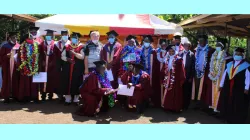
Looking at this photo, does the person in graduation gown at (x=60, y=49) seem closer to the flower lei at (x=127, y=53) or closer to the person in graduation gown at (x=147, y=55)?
the flower lei at (x=127, y=53)

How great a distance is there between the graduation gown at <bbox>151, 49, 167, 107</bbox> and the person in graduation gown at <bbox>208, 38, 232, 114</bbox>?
1.36 meters

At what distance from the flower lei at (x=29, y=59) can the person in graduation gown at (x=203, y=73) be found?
14.2 feet

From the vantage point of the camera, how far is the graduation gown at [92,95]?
6.57 metres

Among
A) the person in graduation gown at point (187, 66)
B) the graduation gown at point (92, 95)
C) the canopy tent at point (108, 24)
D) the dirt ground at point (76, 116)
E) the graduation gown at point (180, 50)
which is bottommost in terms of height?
the dirt ground at point (76, 116)

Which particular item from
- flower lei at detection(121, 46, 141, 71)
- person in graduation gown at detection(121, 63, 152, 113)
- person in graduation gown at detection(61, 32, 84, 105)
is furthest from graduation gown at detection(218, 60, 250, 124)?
person in graduation gown at detection(61, 32, 84, 105)

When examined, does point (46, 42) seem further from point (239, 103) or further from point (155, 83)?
point (239, 103)

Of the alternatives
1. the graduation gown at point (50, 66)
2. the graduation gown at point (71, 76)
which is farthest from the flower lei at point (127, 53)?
the graduation gown at point (50, 66)

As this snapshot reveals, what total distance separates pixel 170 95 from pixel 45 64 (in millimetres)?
3539

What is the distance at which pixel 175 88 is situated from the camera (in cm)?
722

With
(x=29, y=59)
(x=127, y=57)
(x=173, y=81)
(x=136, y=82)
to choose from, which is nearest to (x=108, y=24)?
(x=127, y=57)

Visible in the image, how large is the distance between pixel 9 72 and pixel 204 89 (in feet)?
17.6

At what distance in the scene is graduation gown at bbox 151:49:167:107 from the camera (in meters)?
7.80

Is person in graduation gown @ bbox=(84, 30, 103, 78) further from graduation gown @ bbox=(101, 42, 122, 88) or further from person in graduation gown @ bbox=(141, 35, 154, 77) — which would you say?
person in graduation gown @ bbox=(141, 35, 154, 77)

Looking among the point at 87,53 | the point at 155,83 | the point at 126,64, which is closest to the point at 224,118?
the point at 155,83
